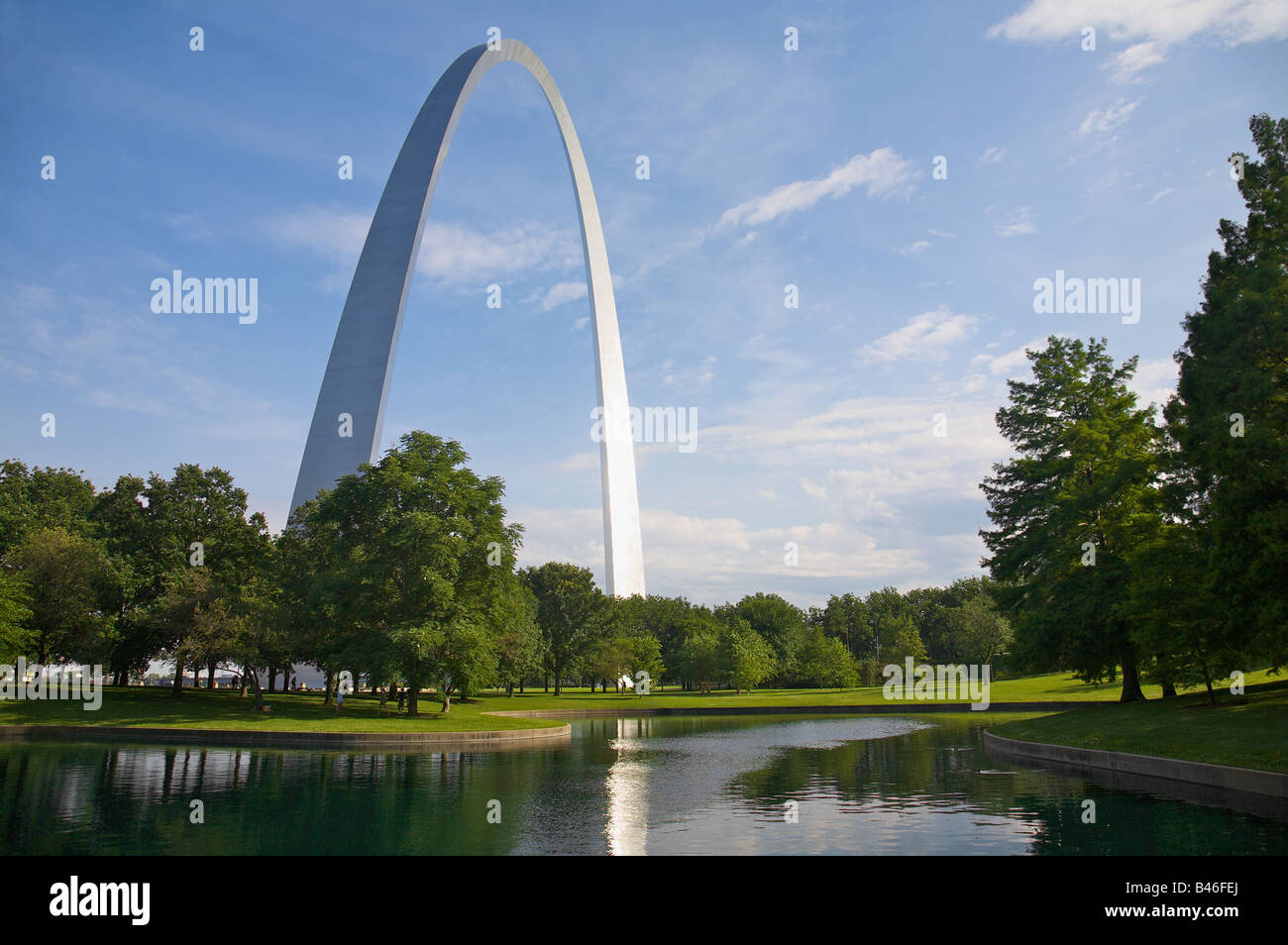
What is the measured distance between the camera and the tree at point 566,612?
85750 millimetres

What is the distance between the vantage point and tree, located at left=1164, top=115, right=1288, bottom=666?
18984mm

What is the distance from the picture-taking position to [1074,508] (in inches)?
1267

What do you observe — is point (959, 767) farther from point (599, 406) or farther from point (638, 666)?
point (638, 666)

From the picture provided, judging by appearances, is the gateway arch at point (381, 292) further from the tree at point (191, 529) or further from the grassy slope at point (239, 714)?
the grassy slope at point (239, 714)

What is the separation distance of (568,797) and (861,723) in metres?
29.5

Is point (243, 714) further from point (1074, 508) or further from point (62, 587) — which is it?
point (1074, 508)

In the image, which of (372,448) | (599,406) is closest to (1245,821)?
(372,448)

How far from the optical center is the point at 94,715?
33.4 m

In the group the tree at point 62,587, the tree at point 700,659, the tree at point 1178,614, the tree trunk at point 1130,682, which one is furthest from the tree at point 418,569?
the tree at point 700,659

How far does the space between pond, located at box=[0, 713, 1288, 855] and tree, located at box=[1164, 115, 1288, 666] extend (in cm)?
614

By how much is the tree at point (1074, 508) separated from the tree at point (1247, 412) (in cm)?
481

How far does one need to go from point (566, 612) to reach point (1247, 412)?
75.7 meters

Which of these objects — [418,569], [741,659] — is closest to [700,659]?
[741,659]
